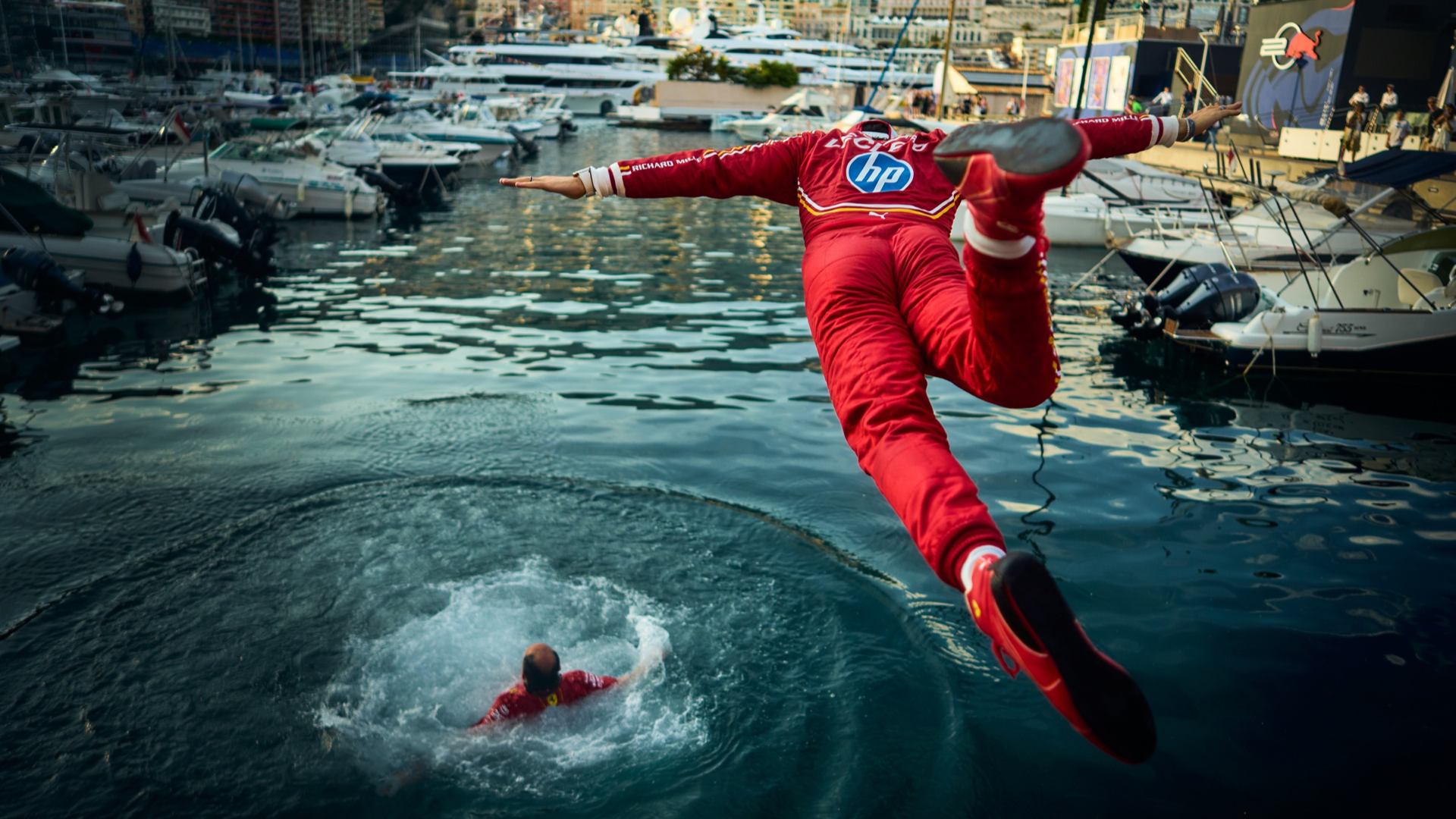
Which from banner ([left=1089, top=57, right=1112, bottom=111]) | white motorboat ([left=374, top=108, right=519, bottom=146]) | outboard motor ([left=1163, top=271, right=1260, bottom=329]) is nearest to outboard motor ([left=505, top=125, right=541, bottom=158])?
white motorboat ([left=374, top=108, right=519, bottom=146])

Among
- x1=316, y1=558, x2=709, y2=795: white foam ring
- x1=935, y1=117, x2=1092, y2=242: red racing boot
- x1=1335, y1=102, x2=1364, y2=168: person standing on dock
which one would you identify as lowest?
x1=316, y1=558, x2=709, y2=795: white foam ring

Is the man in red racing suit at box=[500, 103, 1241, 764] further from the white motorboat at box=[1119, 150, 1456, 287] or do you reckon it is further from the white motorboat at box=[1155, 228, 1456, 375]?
the white motorboat at box=[1119, 150, 1456, 287]

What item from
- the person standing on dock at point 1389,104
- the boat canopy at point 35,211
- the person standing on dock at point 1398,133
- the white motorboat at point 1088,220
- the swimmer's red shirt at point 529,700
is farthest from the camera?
the white motorboat at point 1088,220

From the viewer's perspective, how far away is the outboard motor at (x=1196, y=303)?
1483cm

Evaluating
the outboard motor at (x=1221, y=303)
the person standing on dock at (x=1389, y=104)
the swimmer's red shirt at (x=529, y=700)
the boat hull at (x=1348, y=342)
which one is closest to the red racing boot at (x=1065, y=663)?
the swimmer's red shirt at (x=529, y=700)

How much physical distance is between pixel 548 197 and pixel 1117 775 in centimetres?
3308

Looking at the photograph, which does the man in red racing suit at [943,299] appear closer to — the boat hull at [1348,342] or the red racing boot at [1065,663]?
the red racing boot at [1065,663]

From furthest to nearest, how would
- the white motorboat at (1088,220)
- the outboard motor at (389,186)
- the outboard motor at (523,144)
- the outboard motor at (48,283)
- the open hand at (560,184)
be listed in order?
1. the outboard motor at (523,144)
2. the outboard motor at (389,186)
3. the white motorboat at (1088,220)
4. the outboard motor at (48,283)
5. the open hand at (560,184)

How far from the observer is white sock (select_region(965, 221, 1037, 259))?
3.04 metres

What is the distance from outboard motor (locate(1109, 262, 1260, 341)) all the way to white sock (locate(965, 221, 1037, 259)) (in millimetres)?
13388

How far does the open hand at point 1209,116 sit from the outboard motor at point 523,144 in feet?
134

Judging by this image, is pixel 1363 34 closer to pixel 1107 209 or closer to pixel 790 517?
pixel 1107 209

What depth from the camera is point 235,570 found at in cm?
809

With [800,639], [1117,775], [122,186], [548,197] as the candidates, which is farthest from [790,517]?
[548,197]
